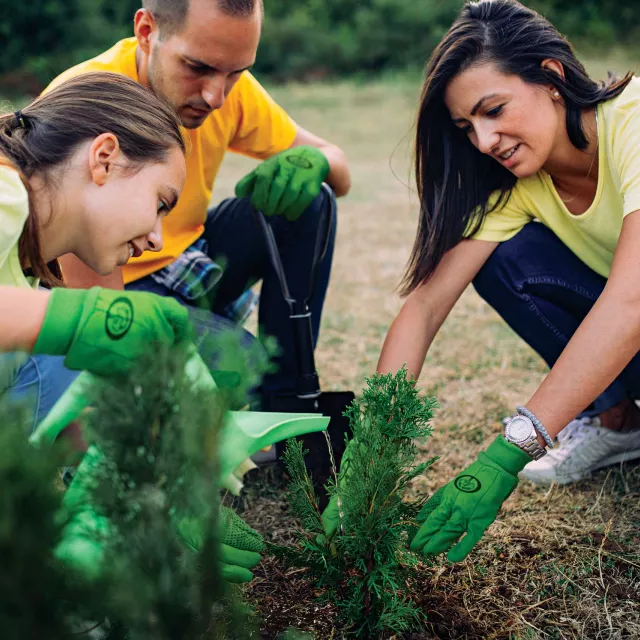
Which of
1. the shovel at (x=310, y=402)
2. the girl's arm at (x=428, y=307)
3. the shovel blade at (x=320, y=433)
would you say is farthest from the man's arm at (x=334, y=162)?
the shovel blade at (x=320, y=433)

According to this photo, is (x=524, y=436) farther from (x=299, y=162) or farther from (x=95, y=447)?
(x=299, y=162)

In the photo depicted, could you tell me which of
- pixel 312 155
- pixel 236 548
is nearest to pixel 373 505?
pixel 236 548

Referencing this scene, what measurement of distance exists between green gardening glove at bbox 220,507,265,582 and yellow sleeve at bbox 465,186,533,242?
1.14 metres

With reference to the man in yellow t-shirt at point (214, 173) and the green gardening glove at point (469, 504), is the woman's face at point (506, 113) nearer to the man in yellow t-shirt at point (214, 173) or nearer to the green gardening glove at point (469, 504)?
the man in yellow t-shirt at point (214, 173)

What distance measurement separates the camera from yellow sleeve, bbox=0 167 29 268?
1.43 m

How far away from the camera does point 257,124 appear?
2615 millimetres

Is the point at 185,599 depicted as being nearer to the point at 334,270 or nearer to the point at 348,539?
the point at 348,539

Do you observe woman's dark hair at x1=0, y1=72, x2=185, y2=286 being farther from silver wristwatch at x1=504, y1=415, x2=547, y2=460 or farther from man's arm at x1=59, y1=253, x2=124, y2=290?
silver wristwatch at x1=504, y1=415, x2=547, y2=460

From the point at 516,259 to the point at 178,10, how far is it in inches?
45.9

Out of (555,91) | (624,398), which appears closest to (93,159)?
(555,91)

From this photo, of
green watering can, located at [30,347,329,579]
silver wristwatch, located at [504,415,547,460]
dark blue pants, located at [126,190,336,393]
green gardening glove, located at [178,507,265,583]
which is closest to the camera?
green watering can, located at [30,347,329,579]

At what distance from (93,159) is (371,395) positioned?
0.74 metres

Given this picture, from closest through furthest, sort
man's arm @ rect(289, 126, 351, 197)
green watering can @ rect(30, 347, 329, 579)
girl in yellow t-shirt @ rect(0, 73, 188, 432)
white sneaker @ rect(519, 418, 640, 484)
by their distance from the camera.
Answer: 1. green watering can @ rect(30, 347, 329, 579)
2. girl in yellow t-shirt @ rect(0, 73, 188, 432)
3. white sneaker @ rect(519, 418, 640, 484)
4. man's arm @ rect(289, 126, 351, 197)

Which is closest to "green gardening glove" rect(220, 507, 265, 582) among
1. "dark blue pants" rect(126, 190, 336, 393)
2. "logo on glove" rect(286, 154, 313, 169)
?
"dark blue pants" rect(126, 190, 336, 393)
